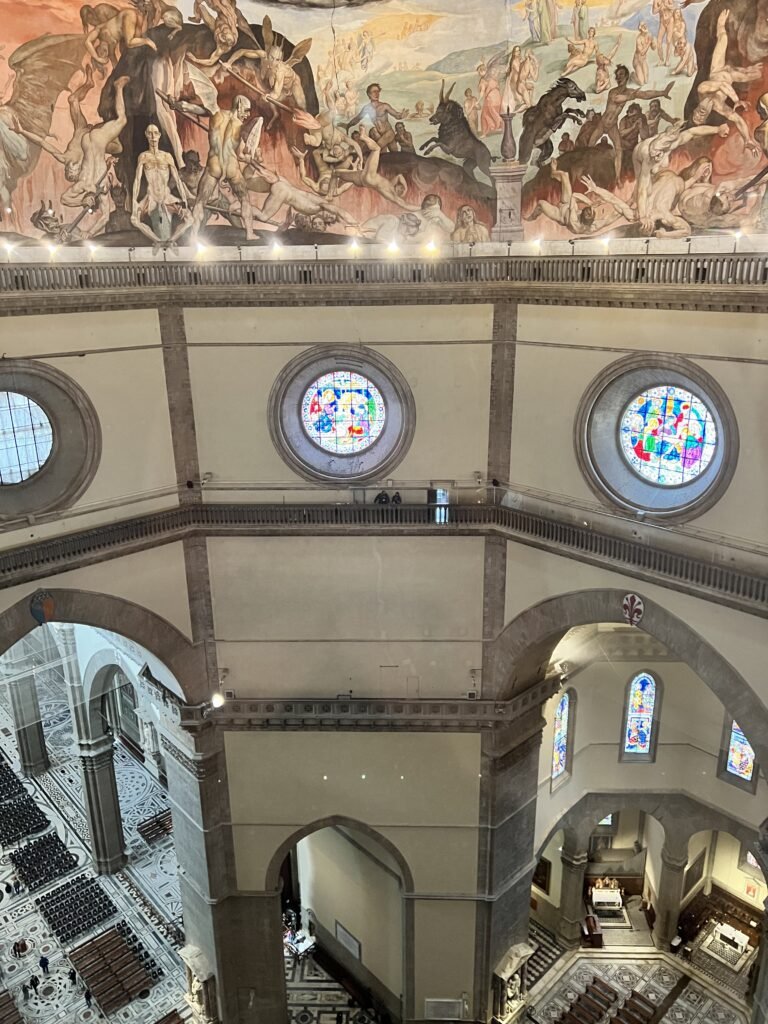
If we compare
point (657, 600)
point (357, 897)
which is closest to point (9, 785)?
point (357, 897)

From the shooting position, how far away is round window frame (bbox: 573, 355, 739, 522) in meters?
12.2

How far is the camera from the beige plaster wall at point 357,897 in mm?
19016

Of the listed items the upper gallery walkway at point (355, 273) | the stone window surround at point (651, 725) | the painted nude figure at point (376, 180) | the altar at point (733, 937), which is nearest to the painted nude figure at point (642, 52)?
the upper gallery walkway at point (355, 273)

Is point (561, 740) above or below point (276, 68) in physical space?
below

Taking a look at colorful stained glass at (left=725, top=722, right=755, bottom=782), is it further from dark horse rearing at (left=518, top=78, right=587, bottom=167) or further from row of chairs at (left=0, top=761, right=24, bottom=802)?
row of chairs at (left=0, top=761, right=24, bottom=802)

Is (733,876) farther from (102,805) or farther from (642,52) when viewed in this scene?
(642,52)

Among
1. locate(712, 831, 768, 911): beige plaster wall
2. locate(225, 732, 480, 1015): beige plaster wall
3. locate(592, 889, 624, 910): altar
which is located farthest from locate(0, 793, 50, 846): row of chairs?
locate(712, 831, 768, 911): beige plaster wall

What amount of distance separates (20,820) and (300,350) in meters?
19.7

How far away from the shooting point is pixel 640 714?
804 inches

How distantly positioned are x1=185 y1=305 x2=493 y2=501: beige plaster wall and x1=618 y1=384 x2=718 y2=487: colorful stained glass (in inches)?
108

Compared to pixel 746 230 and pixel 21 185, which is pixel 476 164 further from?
pixel 21 185

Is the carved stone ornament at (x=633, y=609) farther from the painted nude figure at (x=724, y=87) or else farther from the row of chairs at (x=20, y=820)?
the row of chairs at (x=20, y=820)

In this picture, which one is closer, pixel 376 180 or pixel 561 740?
pixel 376 180

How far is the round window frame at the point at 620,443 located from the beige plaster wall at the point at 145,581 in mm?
7898
